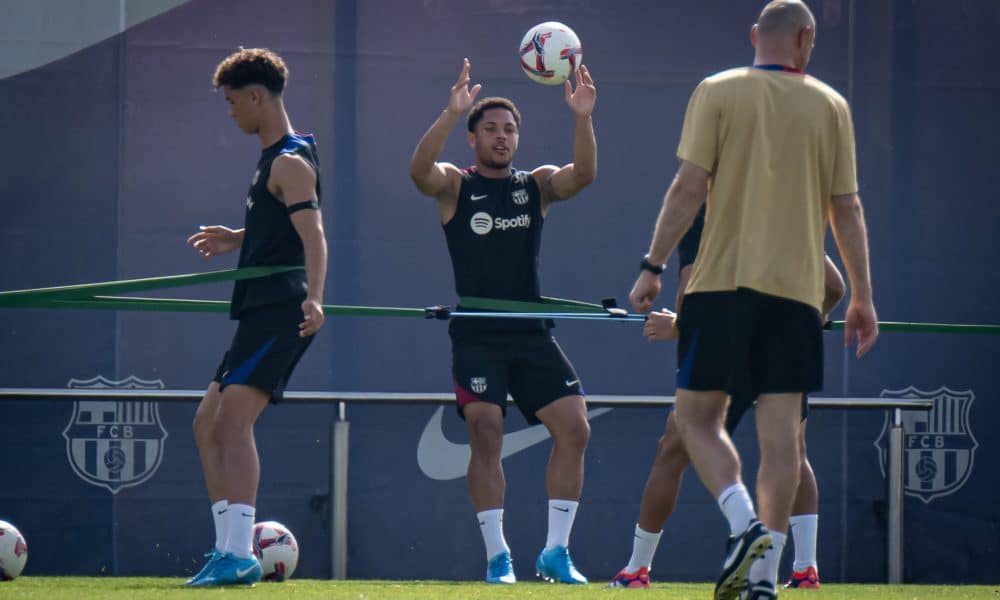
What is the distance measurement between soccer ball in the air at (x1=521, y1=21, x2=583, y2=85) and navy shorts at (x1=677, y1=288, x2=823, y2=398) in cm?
220

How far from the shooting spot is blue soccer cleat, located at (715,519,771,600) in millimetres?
3713

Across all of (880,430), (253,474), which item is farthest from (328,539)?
(880,430)

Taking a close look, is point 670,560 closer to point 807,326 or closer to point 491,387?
point 491,387

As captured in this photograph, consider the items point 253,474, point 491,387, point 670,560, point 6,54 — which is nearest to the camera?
point 253,474

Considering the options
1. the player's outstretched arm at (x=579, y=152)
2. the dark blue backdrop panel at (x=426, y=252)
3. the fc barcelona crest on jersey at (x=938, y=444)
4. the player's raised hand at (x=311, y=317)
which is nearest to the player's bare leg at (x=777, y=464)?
the player's raised hand at (x=311, y=317)

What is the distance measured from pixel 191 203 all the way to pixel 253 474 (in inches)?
95.6

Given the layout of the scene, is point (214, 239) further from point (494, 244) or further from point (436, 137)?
point (494, 244)

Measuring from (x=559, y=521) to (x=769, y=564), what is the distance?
6.36 ft

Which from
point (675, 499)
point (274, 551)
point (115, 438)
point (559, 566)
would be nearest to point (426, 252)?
point (115, 438)

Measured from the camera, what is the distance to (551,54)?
600 cm

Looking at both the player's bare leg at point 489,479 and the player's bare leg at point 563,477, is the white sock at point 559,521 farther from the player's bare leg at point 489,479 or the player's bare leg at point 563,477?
the player's bare leg at point 489,479

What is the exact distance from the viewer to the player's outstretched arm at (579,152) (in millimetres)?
5848

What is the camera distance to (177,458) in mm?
7164

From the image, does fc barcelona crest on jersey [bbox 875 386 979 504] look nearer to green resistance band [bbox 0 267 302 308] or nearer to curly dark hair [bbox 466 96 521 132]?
curly dark hair [bbox 466 96 521 132]
